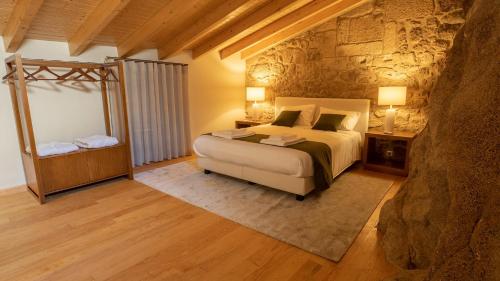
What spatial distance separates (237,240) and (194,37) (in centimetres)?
301

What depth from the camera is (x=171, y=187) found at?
11.4 ft

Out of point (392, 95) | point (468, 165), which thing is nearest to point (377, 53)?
point (392, 95)

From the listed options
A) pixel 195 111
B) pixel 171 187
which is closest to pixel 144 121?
pixel 195 111

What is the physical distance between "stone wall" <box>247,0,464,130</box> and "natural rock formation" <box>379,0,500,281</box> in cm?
266

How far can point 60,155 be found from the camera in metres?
3.13

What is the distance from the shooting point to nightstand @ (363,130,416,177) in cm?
388

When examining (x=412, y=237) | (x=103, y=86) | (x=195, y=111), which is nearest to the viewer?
(x=412, y=237)

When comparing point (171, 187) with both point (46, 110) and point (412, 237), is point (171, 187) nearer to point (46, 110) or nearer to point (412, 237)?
point (46, 110)

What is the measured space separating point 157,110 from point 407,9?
4.24m

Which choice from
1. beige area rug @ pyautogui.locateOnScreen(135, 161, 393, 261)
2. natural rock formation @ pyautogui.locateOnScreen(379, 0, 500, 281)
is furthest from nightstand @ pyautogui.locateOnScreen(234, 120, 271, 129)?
natural rock formation @ pyautogui.locateOnScreen(379, 0, 500, 281)

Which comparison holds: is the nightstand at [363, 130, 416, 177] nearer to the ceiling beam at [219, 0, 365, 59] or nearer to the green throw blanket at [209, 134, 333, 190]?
the green throw blanket at [209, 134, 333, 190]

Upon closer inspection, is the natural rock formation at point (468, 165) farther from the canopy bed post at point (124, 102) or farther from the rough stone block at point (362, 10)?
the canopy bed post at point (124, 102)

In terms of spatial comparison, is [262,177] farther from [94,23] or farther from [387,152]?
[94,23]

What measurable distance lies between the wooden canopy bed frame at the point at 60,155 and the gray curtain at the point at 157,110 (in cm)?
44
